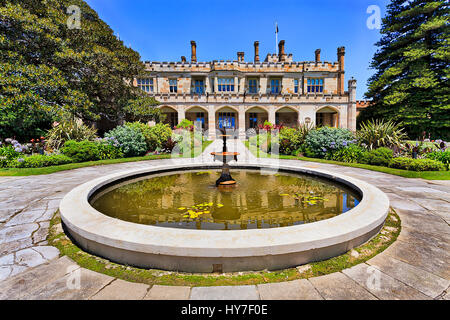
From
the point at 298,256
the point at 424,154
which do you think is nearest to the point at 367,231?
the point at 298,256

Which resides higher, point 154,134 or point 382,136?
point 154,134

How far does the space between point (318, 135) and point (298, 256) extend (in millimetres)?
10119

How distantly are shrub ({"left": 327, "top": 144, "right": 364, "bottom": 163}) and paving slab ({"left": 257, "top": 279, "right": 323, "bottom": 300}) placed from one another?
9384mm

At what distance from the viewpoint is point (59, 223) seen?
3.19 meters

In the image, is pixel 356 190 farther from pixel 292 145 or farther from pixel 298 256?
pixel 292 145

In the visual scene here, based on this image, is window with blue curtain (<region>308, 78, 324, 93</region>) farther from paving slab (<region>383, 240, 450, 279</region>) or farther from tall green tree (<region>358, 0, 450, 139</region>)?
paving slab (<region>383, 240, 450, 279</region>)

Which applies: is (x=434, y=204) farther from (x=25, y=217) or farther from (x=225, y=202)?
(x=25, y=217)

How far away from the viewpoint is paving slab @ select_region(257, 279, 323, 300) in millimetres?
1656

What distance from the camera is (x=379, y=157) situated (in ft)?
27.7

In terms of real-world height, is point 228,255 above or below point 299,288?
above

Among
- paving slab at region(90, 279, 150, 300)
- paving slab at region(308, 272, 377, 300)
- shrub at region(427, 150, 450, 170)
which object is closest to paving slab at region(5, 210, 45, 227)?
paving slab at region(90, 279, 150, 300)

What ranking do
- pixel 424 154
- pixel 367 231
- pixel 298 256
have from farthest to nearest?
pixel 424 154
pixel 367 231
pixel 298 256

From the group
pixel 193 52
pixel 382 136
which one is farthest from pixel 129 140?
pixel 193 52

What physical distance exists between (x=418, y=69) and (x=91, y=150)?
28.4m
